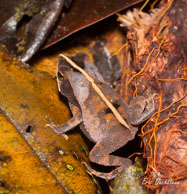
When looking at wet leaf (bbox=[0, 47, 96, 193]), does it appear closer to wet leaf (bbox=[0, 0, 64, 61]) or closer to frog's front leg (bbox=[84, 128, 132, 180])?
frog's front leg (bbox=[84, 128, 132, 180])

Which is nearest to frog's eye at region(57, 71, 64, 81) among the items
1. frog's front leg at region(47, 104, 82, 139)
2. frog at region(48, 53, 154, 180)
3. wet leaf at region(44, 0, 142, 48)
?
frog at region(48, 53, 154, 180)

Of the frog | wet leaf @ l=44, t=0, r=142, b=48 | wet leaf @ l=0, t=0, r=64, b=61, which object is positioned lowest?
the frog

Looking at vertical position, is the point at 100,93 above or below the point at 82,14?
below

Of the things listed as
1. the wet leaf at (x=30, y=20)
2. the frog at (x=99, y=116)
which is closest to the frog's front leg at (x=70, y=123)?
the frog at (x=99, y=116)

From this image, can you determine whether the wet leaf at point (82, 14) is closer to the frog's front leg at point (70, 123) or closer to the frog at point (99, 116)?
the frog at point (99, 116)

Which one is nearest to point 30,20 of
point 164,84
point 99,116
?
point 99,116

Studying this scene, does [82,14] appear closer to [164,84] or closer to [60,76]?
[60,76]
